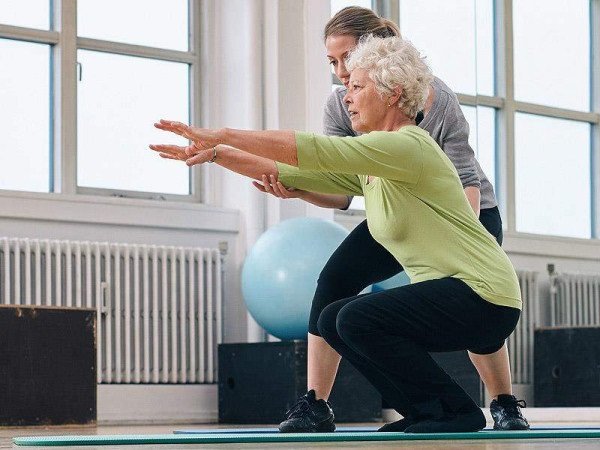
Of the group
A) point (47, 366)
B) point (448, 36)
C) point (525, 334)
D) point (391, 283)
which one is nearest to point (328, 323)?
point (47, 366)

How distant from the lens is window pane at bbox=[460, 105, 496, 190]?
275 inches

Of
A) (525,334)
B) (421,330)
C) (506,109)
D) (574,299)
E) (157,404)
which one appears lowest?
(157,404)

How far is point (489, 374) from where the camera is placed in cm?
293

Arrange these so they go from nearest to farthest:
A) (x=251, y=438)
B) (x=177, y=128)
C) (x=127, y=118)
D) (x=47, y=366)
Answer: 1. (x=177, y=128)
2. (x=251, y=438)
3. (x=47, y=366)
4. (x=127, y=118)

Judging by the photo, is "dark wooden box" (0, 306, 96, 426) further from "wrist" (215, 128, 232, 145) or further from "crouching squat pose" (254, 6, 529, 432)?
"wrist" (215, 128, 232, 145)

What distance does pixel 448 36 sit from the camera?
6.98m

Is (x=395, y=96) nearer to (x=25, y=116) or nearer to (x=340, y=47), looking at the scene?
(x=340, y=47)

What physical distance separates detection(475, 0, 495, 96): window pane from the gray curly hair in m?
4.62

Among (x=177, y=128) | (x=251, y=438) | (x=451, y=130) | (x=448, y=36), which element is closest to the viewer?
(x=177, y=128)

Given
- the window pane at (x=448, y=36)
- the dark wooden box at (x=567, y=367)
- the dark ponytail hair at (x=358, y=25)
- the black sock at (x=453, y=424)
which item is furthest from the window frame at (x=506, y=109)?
the black sock at (x=453, y=424)

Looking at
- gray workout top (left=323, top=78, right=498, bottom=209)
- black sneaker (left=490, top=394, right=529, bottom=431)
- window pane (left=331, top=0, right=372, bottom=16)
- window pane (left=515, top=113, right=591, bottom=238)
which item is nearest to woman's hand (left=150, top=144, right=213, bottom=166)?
gray workout top (left=323, top=78, right=498, bottom=209)

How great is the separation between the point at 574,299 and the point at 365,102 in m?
4.71

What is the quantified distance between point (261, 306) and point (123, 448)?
2890mm

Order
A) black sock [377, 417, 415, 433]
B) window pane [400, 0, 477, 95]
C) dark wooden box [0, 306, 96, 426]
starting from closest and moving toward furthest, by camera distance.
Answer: black sock [377, 417, 415, 433], dark wooden box [0, 306, 96, 426], window pane [400, 0, 477, 95]
